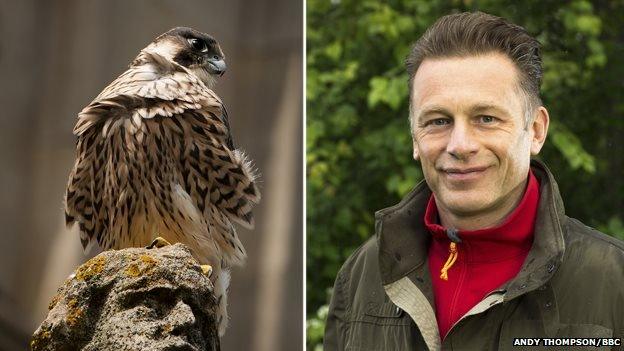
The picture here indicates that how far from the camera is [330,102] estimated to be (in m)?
4.49

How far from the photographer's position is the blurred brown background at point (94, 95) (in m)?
2.32

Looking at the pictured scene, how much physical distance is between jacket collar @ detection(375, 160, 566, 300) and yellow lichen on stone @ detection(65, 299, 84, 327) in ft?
2.71

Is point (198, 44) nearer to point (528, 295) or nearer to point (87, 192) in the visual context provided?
point (87, 192)

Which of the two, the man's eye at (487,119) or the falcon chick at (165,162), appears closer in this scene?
the falcon chick at (165,162)

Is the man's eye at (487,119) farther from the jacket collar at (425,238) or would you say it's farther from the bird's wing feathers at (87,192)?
the bird's wing feathers at (87,192)

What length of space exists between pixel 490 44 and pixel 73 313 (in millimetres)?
1013

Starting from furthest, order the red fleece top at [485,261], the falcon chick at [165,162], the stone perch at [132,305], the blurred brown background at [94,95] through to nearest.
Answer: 1. the blurred brown background at [94,95]
2. the red fleece top at [485,261]
3. the falcon chick at [165,162]
4. the stone perch at [132,305]

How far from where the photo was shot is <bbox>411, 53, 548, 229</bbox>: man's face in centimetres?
208

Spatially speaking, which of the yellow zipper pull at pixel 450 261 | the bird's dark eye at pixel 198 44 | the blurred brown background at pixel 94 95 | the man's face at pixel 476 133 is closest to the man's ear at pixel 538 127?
the man's face at pixel 476 133

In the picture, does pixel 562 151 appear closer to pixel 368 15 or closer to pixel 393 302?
pixel 368 15

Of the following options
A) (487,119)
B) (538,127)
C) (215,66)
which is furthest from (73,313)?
(538,127)

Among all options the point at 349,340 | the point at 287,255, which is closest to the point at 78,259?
the point at 287,255

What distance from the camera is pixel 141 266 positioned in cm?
154

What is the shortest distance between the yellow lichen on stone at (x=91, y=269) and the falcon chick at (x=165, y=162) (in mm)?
428
